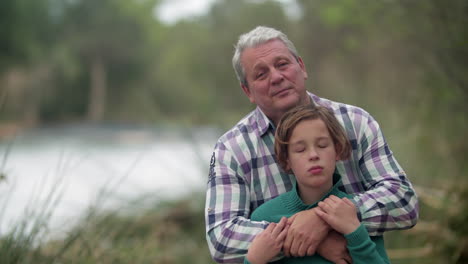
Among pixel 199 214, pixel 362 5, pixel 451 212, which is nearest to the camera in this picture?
pixel 451 212

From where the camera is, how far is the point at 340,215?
5.93ft

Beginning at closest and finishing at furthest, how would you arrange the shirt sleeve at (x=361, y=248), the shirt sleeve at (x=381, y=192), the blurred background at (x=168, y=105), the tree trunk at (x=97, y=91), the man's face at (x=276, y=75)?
the shirt sleeve at (x=361, y=248) < the shirt sleeve at (x=381, y=192) < the man's face at (x=276, y=75) < the blurred background at (x=168, y=105) < the tree trunk at (x=97, y=91)

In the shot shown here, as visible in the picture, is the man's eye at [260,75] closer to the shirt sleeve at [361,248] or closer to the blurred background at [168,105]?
the shirt sleeve at [361,248]

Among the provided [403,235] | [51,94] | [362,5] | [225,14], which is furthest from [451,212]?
[51,94]

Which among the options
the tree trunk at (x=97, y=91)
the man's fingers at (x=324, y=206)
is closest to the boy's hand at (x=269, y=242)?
the man's fingers at (x=324, y=206)

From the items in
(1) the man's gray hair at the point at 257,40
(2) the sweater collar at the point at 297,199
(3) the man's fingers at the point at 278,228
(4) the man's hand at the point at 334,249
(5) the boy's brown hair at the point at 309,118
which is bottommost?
(4) the man's hand at the point at 334,249

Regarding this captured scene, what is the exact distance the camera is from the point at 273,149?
2154 millimetres

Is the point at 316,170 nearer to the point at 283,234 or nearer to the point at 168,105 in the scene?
the point at 283,234

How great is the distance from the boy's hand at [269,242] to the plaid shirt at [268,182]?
0.06 m

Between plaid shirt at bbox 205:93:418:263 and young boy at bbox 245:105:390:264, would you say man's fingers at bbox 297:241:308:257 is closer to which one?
young boy at bbox 245:105:390:264

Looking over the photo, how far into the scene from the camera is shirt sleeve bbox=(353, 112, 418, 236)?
6.28ft

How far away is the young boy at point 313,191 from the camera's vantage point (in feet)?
5.92

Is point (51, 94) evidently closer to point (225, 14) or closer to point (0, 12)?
point (0, 12)

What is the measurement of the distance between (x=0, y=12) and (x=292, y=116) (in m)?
12.2
